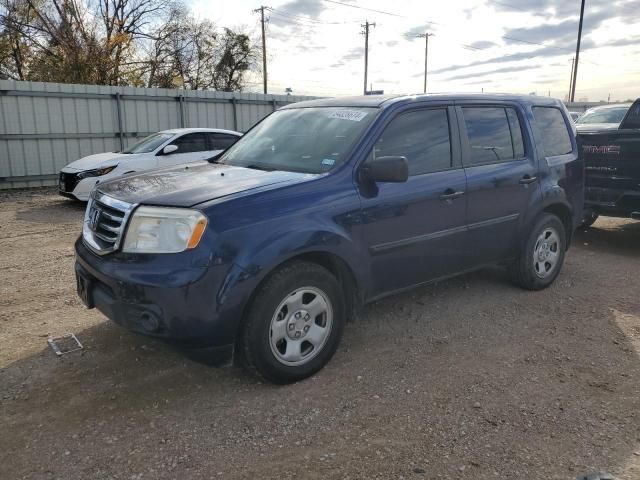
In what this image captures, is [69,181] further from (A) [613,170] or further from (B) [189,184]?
(A) [613,170]

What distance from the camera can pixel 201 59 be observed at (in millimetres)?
33969

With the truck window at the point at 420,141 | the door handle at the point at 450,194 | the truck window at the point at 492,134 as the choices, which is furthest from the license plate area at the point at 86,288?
the truck window at the point at 492,134

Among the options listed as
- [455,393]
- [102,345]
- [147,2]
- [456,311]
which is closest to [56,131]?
[102,345]

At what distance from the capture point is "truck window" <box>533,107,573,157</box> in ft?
17.2

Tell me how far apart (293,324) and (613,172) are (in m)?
5.34

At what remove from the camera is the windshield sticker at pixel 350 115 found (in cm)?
397

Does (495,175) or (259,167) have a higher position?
(259,167)

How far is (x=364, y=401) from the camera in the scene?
3.26m

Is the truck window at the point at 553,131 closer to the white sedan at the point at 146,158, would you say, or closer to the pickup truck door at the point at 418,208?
the pickup truck door at the point at 418,208

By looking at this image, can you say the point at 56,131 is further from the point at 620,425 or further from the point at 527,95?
the point at 620,425

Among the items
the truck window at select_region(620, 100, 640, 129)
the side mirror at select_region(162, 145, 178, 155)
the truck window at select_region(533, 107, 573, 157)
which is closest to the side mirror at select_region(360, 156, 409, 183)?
the truck window at select_region(533, 107, 573, 157)

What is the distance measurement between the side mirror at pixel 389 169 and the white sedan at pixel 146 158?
688 cm

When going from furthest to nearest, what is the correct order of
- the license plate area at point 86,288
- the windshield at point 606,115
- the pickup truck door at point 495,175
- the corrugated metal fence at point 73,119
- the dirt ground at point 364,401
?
1. the corrugated metal fence at point 73,119
2. the windshield at point 606,115
3. the pickup truck door at point 495,175
4. the license plate area at point 86,288
5. the dirt ground at point 364,401

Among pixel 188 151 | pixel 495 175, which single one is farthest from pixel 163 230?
pixel 188 151
